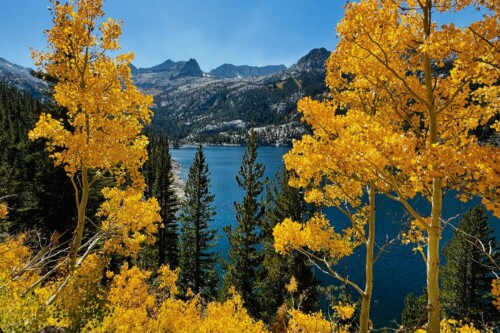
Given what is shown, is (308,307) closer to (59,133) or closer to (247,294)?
(247,294)

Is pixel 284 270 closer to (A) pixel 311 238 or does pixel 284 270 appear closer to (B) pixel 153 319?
Answer: (B) pixel 153 319

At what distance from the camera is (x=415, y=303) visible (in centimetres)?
3362

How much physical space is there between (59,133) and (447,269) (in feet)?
134

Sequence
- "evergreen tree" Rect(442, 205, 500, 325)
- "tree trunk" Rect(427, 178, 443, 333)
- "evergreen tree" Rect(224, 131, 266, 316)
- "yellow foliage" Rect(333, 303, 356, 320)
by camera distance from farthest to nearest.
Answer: "evergreen tree" Rect(442, 205, 500, 325) → "evergreen tree" Rect(224, 131, 266, 316) → "yellow foliage" Rect(333, 303, 356, 320) → "tree trunk" Rect(427, 178, 443, 333)

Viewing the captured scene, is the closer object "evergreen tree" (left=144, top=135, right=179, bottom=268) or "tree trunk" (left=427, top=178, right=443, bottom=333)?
"tree trunk" (left=427, top=178, right=443, bottom=333)

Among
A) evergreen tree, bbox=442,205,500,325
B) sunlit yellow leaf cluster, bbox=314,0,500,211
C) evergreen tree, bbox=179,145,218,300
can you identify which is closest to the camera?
sunlit yellow leaf cluster, bbox=314,0,500,211

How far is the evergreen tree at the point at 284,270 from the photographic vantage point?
26594 millimetres

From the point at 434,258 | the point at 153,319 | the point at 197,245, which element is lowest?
the point at 197,245

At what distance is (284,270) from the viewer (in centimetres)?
2792

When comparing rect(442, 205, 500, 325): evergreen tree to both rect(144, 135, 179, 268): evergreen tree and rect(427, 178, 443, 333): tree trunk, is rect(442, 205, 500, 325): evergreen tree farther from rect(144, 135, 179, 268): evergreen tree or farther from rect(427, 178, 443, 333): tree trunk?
rect(427, 178, 443, 333): tree trunk

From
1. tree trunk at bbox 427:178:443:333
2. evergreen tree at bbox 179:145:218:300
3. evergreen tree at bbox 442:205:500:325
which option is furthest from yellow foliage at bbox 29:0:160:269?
evergreen tree at bbox 442:205:500:325

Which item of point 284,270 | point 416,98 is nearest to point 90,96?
point 416,98

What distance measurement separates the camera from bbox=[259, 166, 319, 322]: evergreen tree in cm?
2659

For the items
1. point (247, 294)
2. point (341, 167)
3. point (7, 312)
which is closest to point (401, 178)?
point (341, 167)
